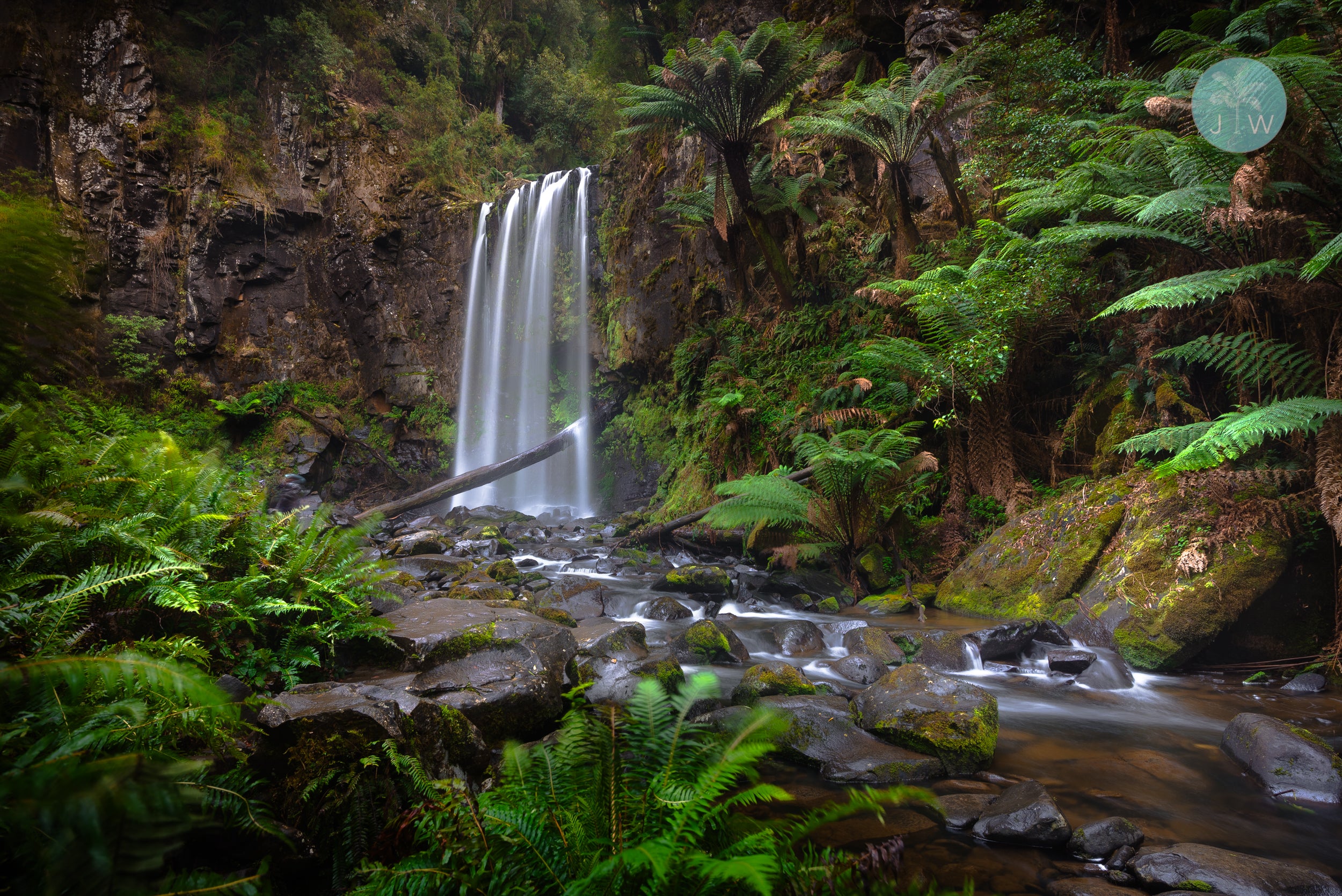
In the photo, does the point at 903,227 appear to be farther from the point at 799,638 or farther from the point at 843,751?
the point at 843,751

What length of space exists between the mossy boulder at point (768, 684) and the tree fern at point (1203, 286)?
352 cm

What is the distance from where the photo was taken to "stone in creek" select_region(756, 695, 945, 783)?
2.92 m

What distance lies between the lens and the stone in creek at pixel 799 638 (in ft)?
17.0

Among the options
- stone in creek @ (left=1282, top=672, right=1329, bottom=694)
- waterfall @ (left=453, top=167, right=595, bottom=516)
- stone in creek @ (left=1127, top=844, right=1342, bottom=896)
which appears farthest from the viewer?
waterfall @ (left=453, top=167, right=595, bottom=516)

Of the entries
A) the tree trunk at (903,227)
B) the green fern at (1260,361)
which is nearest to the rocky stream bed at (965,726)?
the green fern at (1260,361)

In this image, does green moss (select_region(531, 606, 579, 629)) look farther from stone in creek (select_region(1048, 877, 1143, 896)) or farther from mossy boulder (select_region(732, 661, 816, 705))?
stone in creek (select_region(1048, 877, 1143, 896))

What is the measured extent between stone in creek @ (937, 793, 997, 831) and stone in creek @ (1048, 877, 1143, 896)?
41cm

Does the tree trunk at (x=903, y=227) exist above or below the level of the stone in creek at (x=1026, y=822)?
above

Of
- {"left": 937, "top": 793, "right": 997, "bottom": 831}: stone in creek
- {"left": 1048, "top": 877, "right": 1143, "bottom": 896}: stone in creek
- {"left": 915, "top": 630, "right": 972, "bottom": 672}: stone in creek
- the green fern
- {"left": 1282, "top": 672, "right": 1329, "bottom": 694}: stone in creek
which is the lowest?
{"left": 915, "top": 630, "right": 972, "bottom": 672}: stone in creek

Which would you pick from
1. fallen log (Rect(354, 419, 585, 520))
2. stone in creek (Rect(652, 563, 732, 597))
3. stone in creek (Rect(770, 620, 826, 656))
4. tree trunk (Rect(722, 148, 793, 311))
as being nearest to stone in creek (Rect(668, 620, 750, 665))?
stone in creek (Rect(770, 620, 826, 656))

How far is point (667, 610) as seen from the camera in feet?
20.6

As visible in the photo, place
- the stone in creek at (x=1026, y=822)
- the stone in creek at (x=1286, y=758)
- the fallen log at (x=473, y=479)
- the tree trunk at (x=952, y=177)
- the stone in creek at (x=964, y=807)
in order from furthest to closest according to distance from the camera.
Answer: the fallen log at (x=473, y=479) → the tree trunk at (x=952, y=177) → the stone in creek at (x=1286, y=758) → the stone in creek at (x=964, y=807) → the stone in creek at (x=1026, y=822)

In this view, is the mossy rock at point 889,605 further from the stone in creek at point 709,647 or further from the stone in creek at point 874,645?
the stone in creek at point 709,647

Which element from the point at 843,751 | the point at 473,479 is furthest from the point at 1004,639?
the point at 473,479
